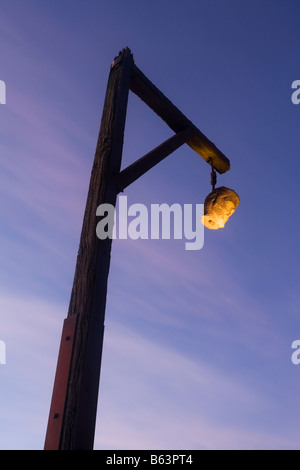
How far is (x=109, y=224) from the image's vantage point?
2898 mm

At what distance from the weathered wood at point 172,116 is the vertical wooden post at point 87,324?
83 centimetres

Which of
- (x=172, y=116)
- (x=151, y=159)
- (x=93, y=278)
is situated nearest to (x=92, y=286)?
(x=93, y=278)

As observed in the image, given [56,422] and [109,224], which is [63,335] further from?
[109,224]

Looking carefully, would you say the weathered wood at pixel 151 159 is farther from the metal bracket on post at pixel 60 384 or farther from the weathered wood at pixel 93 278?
the metal bracket on post at pixel 60 384

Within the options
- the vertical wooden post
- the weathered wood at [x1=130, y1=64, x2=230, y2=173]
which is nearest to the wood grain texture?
the vertical wooden post

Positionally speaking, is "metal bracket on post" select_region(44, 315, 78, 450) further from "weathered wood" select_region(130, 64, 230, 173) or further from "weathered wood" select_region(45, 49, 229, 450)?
"weathered wood" select_region(130, 64, 230, 173)

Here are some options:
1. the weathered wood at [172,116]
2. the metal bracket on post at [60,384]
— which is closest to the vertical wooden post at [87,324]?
the metal bracket on post at [60,384]

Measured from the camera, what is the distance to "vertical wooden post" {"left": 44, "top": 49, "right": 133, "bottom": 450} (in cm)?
223

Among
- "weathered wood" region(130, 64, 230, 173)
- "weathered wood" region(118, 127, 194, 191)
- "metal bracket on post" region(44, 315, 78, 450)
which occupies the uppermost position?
"weathered wood" region(130, 64, 230, 173)

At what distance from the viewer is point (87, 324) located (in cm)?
248

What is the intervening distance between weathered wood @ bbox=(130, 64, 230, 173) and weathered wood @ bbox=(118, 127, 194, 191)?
0.52ft

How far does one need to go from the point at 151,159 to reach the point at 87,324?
173 cm
